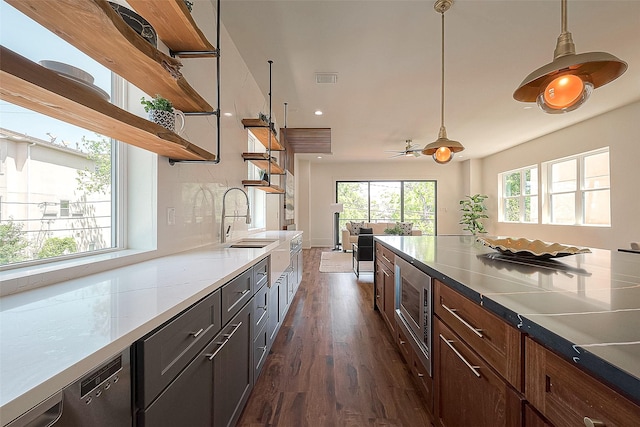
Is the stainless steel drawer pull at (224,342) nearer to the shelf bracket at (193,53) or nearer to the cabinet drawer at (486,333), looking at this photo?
the cabinet drawer at (486,333)

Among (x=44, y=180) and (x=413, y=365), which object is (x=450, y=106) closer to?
(x=413, y=365)

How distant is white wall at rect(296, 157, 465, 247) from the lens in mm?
9359

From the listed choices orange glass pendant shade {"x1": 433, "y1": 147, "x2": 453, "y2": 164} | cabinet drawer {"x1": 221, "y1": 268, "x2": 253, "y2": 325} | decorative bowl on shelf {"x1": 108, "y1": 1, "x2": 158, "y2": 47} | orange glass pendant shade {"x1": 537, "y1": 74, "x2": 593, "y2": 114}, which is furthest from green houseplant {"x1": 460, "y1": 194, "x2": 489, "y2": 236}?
decorative bowl on shelf {"x1": 108, "y1": 1, "x2": 158, "y2": 47}

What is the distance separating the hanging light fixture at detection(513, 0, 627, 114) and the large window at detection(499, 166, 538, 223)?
6343 millimetres

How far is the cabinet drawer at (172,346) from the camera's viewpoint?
27.8 inches

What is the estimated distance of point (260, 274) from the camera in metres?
1.81

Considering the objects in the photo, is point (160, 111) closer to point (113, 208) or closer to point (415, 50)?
point (113, 208)

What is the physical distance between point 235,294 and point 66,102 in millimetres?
945

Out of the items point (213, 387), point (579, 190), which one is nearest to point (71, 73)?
point (213, 387)

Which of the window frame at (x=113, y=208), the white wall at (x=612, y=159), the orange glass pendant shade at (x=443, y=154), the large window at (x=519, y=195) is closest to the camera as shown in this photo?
the window frame at (x=113, y=208)

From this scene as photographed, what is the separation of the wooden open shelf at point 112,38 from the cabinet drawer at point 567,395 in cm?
157

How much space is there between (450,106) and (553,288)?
13.7 feet

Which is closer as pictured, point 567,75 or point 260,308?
point 567,75

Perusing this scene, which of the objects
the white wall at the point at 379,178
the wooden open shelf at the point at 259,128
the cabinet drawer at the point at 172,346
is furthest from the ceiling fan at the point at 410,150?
the cabinet drawer at the point at 172,346
